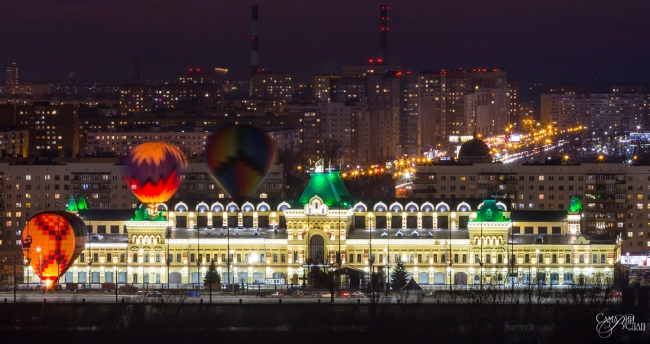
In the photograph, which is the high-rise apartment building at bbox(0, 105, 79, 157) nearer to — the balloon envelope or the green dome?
the green dome

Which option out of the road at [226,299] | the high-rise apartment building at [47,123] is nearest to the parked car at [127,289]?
the road at [226,299]

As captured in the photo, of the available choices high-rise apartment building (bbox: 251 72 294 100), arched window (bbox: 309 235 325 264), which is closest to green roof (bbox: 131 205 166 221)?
arched window (bbox: 309 235 325 264)

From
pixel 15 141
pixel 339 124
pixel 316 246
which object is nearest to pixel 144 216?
pixel 316 246

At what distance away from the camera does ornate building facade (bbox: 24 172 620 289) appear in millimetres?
65938

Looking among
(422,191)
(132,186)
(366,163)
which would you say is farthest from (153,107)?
(132,186)

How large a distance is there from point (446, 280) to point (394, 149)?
2939 inches

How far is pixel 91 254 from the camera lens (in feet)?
221

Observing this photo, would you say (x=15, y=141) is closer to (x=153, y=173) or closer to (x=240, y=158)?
(x=153, y=173)

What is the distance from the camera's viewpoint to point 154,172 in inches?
2630

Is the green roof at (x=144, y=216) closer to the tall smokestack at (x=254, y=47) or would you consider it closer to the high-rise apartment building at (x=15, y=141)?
the high-rise apartment building at (x=15, y=141)
